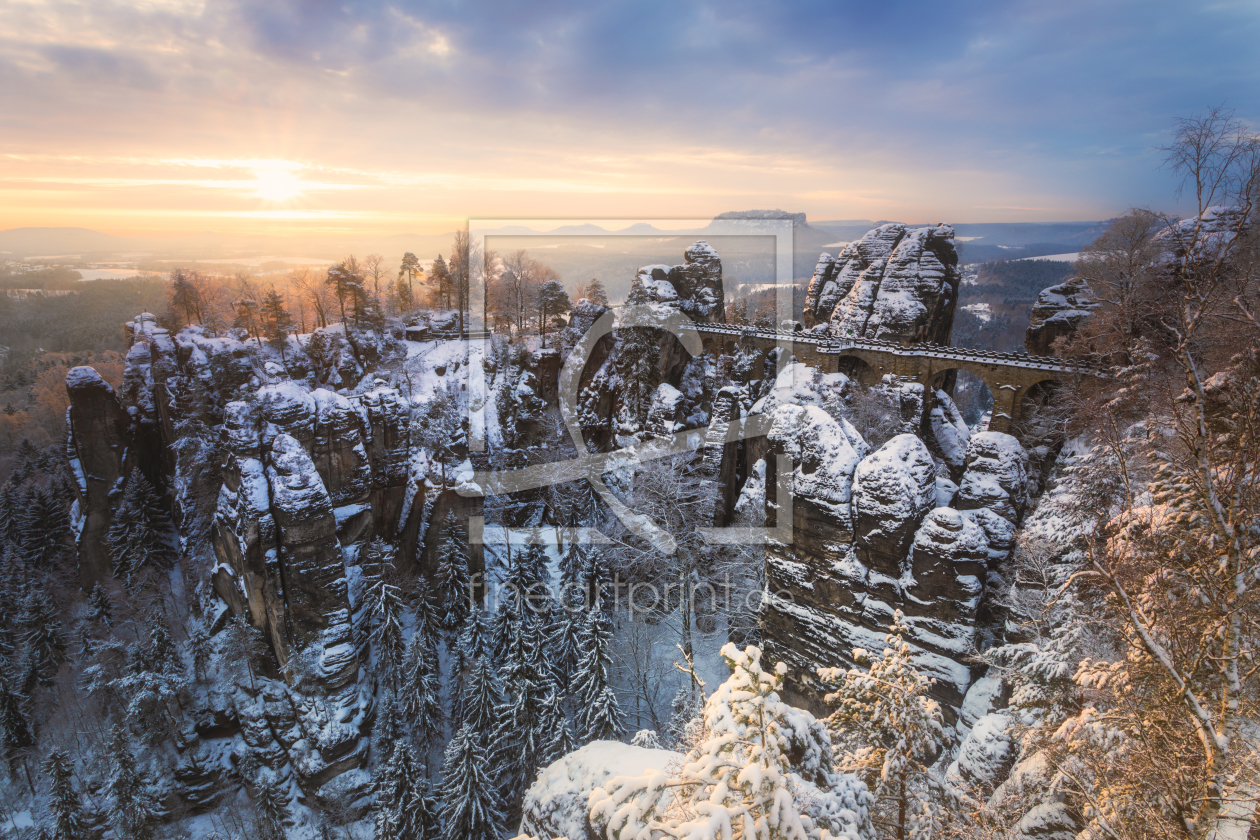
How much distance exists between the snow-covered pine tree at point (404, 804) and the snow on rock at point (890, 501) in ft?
57.4

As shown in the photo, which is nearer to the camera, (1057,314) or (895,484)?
(895,484)

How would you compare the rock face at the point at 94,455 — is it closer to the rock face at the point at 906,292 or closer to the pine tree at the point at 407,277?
the pine tree at the point at 407,277

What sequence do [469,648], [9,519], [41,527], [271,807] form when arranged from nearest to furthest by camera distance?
[271,807]
[469,648]
[9,519]
[41,527]

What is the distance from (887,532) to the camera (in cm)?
1489

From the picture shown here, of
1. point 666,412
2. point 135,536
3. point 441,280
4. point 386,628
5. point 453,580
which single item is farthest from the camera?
point 441,280

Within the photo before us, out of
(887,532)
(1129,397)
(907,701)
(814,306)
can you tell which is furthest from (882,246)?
(907,701)

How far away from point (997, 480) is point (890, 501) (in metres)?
4.42

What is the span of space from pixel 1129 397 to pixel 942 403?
13691mm

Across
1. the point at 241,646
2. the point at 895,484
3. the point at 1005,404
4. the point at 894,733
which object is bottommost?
the point at 241,646

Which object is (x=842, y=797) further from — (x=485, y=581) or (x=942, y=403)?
(x=942, y=403)

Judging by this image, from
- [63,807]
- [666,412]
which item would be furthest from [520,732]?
[63,807]

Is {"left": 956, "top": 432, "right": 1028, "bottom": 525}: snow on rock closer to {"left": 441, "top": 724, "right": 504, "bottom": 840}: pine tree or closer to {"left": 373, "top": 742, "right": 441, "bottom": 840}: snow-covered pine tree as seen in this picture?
{"left": 441, "top": 724, "right": 504, "bottom": 840}: pine tree

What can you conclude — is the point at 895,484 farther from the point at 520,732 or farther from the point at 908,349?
the point at 908,349

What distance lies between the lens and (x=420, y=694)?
22.1m
